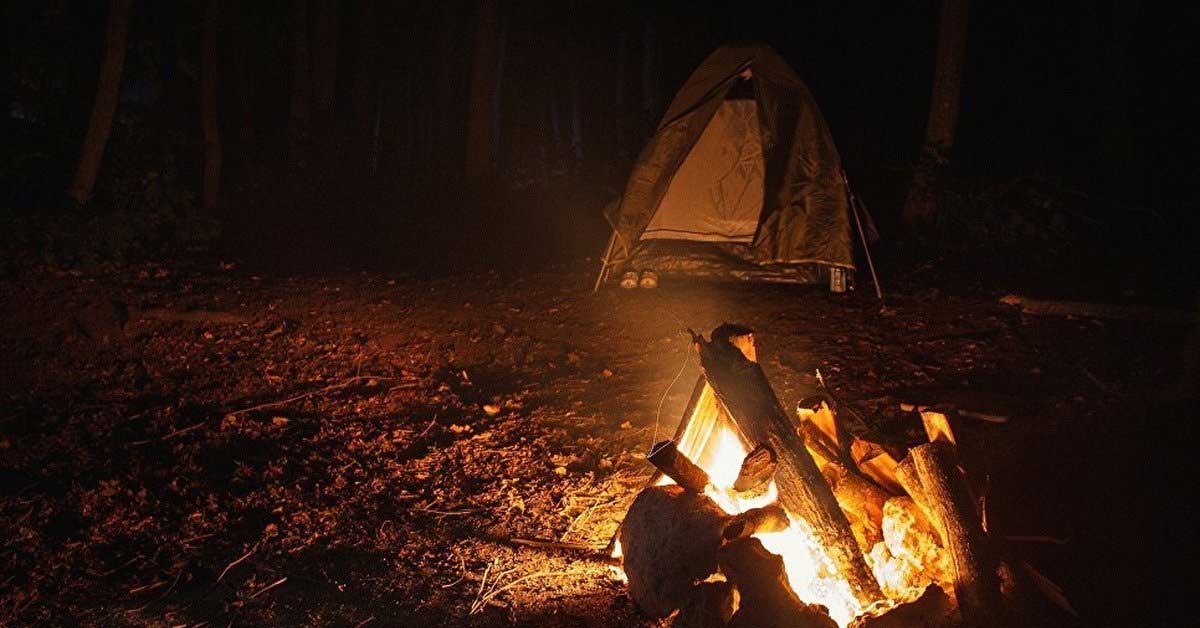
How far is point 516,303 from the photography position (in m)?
7.84

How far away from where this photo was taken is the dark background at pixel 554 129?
28.0 feet

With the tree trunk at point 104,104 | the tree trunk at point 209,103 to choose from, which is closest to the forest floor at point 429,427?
the tree trunk at point 104,104

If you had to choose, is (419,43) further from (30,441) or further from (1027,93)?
(30,441)

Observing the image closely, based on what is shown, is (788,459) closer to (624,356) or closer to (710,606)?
(710,606)

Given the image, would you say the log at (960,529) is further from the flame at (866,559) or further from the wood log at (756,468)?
the wood log at (756,468)

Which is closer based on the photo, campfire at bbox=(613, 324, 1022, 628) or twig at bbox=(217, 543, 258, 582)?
campfire at bbox=(613, 324, 1022, 628)

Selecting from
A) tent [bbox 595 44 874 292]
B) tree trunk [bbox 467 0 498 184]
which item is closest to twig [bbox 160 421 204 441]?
tent [bbox 595 44 874 292]

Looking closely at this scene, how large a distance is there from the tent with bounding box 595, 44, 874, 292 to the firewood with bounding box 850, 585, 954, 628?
5.00 m

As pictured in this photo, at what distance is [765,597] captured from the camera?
290cm

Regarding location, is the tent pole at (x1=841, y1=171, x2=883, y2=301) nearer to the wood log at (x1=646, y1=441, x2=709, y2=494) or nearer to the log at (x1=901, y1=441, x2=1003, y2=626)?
the log at (x1=901, y1=441, x2=1003, y2=626)

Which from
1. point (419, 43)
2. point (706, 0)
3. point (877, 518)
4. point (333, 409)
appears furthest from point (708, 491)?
point (419, 43)

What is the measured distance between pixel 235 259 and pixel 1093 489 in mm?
8303

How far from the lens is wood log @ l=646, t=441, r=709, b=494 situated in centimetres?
338

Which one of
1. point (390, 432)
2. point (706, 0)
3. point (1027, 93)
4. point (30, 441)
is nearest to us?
point (30, 441)
